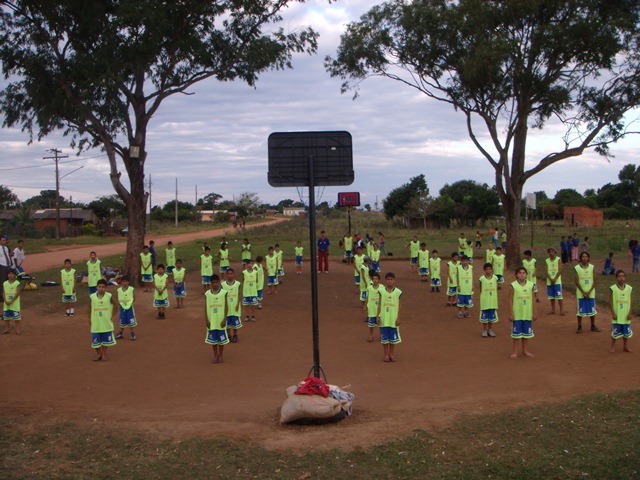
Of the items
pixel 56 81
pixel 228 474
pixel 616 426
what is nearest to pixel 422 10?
pixel 56 81

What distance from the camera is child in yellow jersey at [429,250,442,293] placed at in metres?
21.0

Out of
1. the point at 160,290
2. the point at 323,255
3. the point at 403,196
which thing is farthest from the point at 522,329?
the point at 403,196

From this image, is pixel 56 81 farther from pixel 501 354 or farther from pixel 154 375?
pixel 501 354

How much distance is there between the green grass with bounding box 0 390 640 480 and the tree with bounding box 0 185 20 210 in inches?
3473

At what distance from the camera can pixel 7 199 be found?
89.6 m

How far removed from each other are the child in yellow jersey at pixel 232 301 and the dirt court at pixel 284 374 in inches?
17.8

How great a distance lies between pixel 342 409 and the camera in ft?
26.9

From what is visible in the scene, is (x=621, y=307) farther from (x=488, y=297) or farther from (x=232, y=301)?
(x=232, y=301)

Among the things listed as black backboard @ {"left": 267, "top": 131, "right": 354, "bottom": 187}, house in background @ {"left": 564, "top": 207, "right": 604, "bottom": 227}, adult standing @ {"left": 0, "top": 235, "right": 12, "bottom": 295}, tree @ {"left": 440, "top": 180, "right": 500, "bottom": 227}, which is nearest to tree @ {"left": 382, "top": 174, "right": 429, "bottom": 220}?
tree @ {"left": 440, "top": 180, "right": 500, "bottom": 227}

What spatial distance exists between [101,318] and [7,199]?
87644mm

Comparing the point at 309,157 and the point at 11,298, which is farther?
the point at 11,298

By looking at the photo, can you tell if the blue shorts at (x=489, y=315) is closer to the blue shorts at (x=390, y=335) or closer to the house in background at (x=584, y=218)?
the blue shorts at (x=390, y=335)

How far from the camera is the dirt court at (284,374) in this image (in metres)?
8.27

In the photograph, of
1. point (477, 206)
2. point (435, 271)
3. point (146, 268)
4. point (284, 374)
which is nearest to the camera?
point (284, 374)
